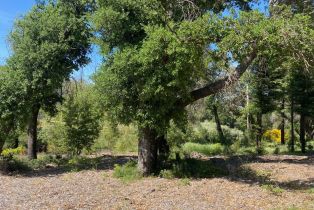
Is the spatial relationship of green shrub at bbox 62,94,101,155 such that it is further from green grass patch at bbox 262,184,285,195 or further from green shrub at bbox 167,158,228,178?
green grass patch at bbox 262,184,285,195

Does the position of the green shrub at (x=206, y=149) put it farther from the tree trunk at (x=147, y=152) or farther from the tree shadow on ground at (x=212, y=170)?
the tree trunk at (x=147, y=152)

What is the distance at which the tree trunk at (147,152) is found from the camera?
13.5 metres

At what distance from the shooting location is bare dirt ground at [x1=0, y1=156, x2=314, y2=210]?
9.52m

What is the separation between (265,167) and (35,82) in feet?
28.1

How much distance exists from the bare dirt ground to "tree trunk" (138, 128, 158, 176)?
1.73 feet

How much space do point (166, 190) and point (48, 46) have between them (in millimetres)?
7436

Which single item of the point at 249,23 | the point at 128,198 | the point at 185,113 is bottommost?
the point at 128,198

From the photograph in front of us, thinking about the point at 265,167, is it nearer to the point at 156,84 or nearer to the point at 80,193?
the point at 156,84

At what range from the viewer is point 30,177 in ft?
47.5

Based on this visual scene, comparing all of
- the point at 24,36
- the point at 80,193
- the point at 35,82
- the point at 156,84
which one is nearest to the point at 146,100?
the point at 156,84

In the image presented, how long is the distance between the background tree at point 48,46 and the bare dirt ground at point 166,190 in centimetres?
332

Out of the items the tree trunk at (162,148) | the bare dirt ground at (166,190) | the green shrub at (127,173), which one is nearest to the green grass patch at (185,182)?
the bare dirt ground at (166,190)

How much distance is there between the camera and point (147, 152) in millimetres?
13578

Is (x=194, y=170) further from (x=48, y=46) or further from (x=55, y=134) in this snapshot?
(x=55, y=134)
